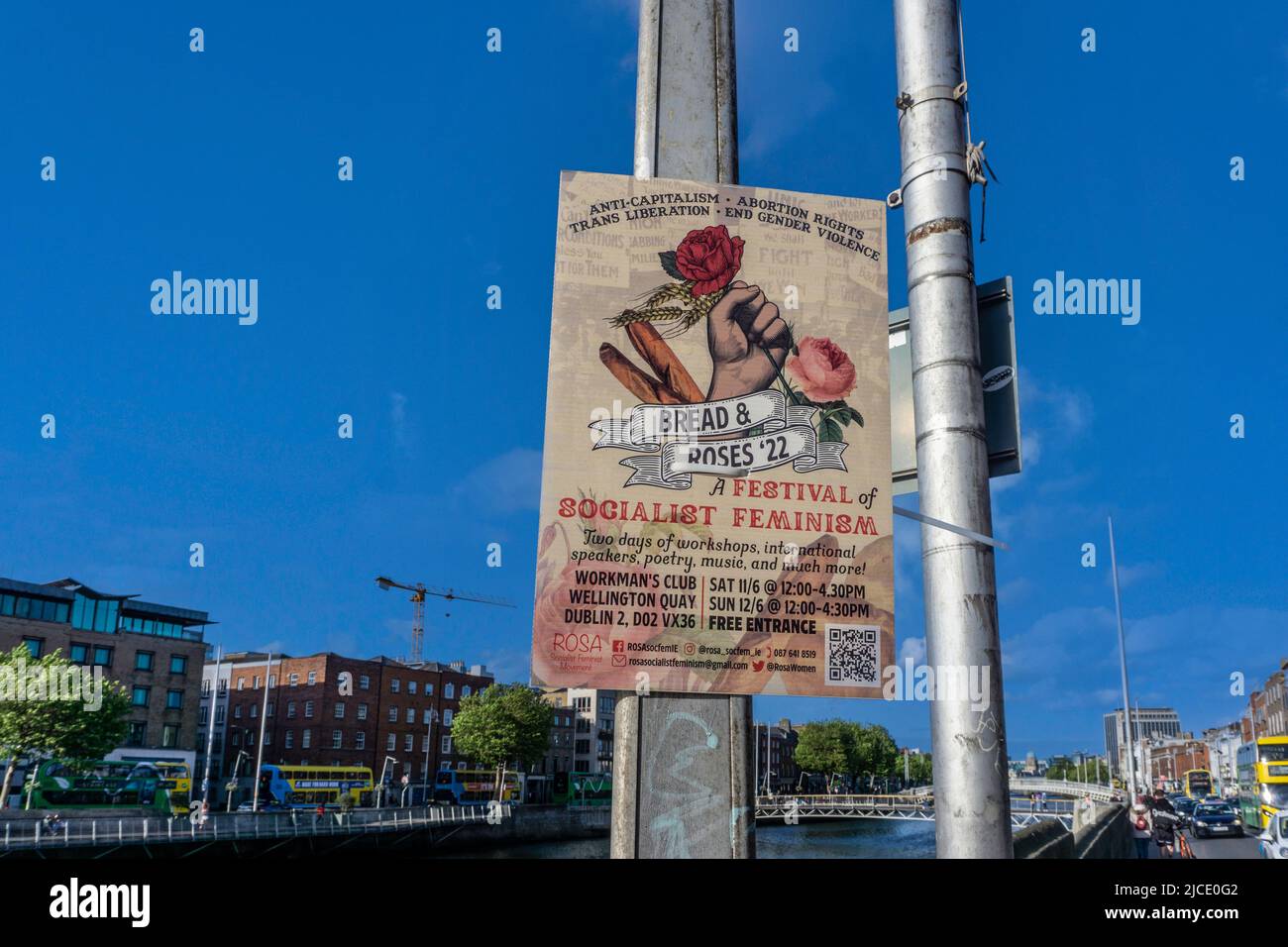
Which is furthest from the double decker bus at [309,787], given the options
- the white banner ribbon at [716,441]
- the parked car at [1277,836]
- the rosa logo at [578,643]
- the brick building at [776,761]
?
the brick building at [776,761]

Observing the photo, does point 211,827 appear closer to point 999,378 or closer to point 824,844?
point 999,378

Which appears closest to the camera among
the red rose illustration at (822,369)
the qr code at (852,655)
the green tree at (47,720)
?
the qr code at (852,655)

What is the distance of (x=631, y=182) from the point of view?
17.7 feet

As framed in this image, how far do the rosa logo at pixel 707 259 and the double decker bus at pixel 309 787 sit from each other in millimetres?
79309

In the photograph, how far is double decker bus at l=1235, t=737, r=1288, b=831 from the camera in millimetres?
42500

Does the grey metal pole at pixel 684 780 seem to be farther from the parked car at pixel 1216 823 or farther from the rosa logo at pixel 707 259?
the parked car at pixel 1216 823

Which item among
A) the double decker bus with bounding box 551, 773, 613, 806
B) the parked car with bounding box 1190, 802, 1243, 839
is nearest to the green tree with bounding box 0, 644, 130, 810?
the double decker bus with bounding box 551, 773, 613, 806

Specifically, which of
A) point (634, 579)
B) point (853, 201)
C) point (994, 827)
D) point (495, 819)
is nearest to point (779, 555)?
point (634, 579)

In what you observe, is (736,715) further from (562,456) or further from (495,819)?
(495,819)

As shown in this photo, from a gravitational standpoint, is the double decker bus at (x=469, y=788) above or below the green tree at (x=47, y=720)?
below

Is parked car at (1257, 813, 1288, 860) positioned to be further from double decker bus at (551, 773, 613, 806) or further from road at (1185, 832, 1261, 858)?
double decker bus at (551, 773, 613, 806)

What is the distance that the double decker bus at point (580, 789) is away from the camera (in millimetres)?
111000

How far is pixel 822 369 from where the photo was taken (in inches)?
209
